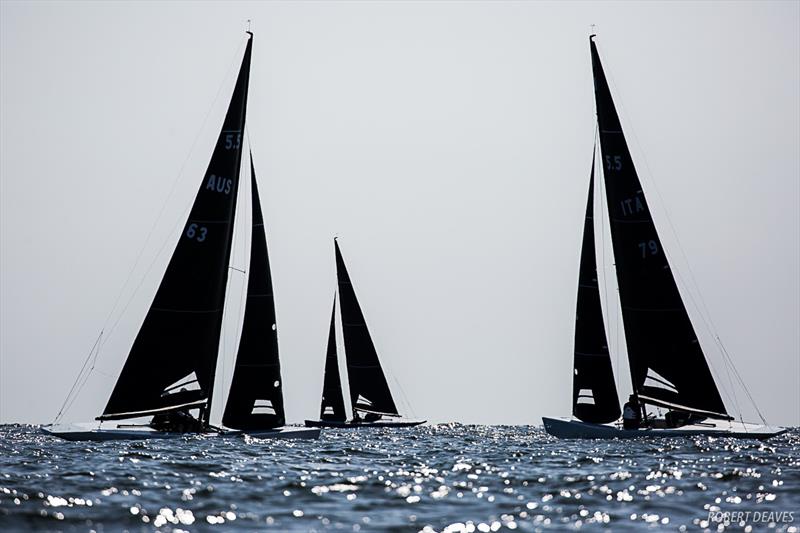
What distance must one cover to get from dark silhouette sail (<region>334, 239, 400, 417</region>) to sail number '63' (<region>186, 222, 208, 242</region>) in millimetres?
27634

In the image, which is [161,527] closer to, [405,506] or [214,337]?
[405,506]

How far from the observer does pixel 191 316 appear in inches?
1192

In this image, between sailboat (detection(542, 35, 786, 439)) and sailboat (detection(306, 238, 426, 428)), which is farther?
sailboat (detection(306, 238, 426, 428))

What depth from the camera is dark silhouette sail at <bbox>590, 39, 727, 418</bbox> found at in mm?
33844

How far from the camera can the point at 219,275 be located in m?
30.8

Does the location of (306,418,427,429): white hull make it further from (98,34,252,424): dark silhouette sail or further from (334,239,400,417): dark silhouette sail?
(98,34,252,424): dark silhouette sail

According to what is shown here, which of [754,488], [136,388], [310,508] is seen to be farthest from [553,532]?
[136,388]

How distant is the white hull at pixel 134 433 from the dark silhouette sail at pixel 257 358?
77 centimetres

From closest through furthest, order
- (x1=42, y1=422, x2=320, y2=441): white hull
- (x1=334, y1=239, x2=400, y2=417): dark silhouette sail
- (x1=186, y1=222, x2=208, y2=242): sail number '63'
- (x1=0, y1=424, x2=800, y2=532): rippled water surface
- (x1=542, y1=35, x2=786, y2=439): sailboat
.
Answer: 1. (x1=0, y1=424, x2=800, y2=532): rippled water surface
2. (x1=42, y1=422, x2=320, y2=441): white hull
3. (x1=186, y1=222, x2=208, y2=242): sail number '63'
4. (x1=542, y1=35, x2=786, y2=439): sailboat
5. (x1=334, y1=239, x2=400, y2=417): dark silhouette sail

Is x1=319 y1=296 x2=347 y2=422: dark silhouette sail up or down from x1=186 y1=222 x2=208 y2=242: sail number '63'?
down

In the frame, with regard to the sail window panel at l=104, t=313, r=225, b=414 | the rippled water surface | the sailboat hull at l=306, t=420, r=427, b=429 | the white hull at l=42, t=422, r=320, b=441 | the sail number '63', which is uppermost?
the sail number '63'

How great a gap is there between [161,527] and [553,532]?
5.11 meters

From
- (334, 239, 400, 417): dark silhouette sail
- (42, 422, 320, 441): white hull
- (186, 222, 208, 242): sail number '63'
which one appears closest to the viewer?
(42, 422, 320, 441): white hull

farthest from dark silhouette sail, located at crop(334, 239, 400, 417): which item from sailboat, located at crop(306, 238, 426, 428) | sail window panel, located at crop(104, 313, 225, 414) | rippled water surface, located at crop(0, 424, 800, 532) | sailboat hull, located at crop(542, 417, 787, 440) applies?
rippled water surface, located at crop(0, 424, 800, 532)
